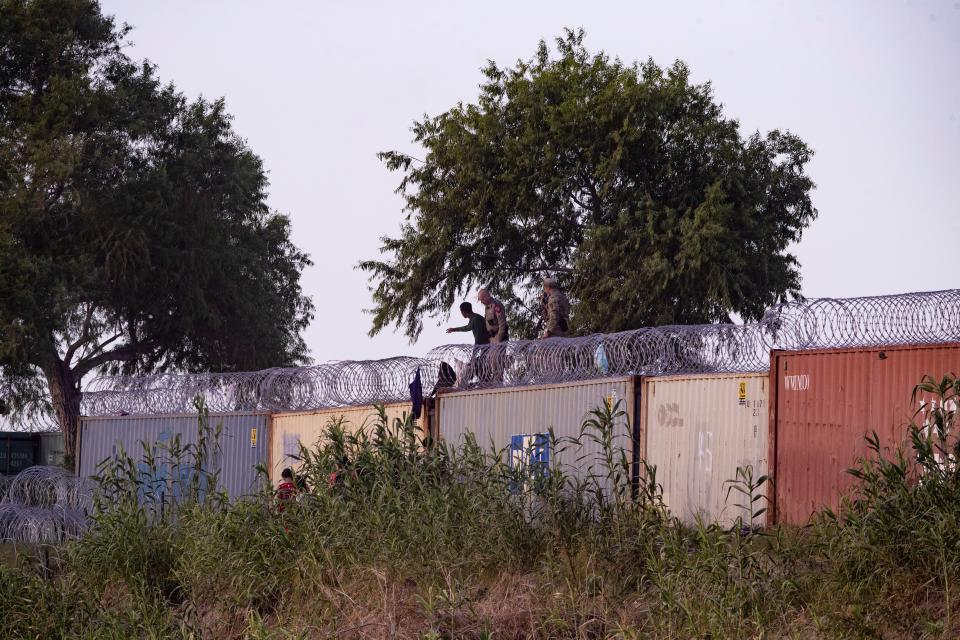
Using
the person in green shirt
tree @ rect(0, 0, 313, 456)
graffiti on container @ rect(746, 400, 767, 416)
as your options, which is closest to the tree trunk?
tree @ rect(0, 0, 313, 456)

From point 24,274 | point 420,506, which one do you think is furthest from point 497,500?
point 24,274

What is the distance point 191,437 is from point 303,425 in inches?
104

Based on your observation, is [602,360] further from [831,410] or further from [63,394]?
[63,394]

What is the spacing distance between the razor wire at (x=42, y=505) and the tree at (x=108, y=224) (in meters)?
11.1

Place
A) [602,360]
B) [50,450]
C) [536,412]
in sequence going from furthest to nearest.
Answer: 1. [50,450]
2. [536,412]
3. [602,360]

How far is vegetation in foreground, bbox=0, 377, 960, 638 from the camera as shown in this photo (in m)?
7.43

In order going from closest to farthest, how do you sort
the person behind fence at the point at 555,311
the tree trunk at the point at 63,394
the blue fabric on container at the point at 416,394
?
the person behind fence at the point at 555,311 → the blue fabric on container at the point at 416,394 → the tree trunk at the point at 63,394

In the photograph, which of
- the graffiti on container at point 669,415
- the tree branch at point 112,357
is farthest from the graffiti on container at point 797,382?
the tree branch at point 112,357

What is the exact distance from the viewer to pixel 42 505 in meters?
17.0

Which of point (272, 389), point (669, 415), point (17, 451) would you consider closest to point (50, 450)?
point (17, 451)

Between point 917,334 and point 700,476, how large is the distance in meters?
2.93

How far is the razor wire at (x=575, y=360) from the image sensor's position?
11.2 meters

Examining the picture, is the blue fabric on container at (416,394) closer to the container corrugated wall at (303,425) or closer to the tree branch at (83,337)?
the container corrugated wall at (303,425)

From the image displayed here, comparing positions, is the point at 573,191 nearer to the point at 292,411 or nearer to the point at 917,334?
the point at 292,411
